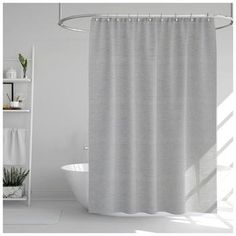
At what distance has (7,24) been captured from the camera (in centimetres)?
584

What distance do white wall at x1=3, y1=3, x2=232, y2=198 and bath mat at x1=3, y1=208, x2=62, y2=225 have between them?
2.46 feet

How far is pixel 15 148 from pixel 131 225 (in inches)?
79.8

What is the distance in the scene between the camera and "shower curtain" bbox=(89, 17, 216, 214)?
3861 millimetres

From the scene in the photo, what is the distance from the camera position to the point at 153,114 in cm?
390

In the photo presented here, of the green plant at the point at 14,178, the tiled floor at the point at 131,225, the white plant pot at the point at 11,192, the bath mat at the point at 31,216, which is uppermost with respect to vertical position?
the green plant at the point at 14,178

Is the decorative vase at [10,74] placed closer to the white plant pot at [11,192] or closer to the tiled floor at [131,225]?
the white plant pot at [11,192]

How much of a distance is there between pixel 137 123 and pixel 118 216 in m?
1.19

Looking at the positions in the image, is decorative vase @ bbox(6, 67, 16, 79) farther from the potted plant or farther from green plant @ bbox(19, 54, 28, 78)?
the potted plant

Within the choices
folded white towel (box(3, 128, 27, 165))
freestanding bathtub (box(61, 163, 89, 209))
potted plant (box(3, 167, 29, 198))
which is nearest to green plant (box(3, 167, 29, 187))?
potted plant (box(3, 167, 29, 198))

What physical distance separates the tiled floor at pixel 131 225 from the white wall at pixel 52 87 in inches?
42.7

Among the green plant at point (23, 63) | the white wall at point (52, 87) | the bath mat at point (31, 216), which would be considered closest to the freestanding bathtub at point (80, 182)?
the bath mat at point (31, 216)

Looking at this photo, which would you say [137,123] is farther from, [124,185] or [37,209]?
[37,209]

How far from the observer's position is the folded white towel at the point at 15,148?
5.55 meters

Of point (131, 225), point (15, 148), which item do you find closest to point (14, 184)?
point (15, 148)
